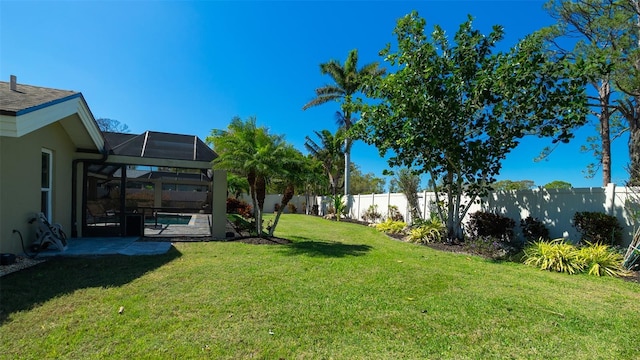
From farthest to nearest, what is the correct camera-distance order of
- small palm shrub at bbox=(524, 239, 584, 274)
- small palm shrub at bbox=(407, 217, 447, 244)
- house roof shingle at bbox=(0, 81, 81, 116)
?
small palm shrub at bbox=(407, 217, 447, 244)
small palm shrub at bbox=(524, 239, 584, 274)
house roof shingle at bbox=(0, 81, 81, 116)

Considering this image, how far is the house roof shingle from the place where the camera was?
5.16 metres

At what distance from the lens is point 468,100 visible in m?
9.41

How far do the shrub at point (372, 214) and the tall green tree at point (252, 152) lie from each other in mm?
10394

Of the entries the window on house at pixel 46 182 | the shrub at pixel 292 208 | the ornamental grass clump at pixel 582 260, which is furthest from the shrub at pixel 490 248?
the shrub at pixel 292 208

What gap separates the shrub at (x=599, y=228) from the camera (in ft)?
25.5

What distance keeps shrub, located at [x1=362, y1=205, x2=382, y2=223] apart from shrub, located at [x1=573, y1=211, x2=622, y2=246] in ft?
36.7

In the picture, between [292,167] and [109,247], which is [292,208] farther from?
[109,247]

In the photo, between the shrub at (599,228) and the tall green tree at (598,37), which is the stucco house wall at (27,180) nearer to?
the shrub at (599,228)

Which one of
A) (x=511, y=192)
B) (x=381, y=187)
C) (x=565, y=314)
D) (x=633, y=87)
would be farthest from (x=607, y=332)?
(x=381, y=187)

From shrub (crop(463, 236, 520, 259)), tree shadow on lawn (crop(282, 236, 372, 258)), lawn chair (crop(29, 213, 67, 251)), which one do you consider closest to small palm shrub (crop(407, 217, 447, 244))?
shrub (crop(463, 236, 520, 259))

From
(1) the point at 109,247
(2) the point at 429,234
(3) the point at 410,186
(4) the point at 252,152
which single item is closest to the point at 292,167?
(4) the point at 252,152

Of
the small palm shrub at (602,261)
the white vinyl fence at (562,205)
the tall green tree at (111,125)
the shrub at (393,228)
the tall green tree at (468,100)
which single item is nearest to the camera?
the small palm shrub at (602,261)

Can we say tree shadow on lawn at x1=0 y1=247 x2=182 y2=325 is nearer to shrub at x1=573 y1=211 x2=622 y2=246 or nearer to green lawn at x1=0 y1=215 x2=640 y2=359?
green lawn at x1=0 y1=215 x2=640 y2=359

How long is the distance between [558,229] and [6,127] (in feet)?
43.5
